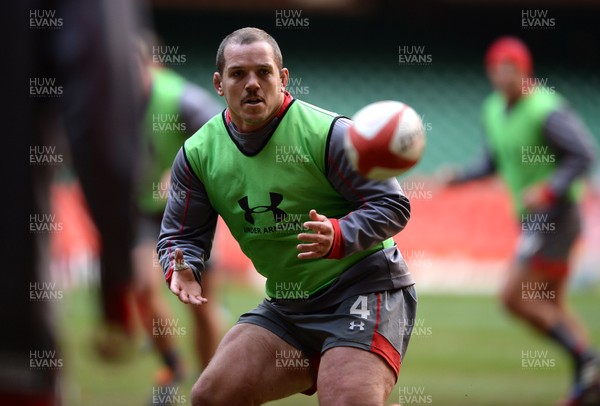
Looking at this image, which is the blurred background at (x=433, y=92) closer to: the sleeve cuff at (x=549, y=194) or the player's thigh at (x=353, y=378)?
the sleeve cuff at (x=549, y=194)

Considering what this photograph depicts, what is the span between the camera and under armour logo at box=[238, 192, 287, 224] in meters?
4.16

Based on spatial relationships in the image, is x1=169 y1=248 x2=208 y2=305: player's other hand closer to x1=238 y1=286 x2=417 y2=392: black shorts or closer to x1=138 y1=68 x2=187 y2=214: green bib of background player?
x1=238 y1=286 x2=417 y2=392: black shorts

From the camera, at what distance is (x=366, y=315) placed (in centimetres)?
409

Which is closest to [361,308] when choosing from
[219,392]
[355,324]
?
[355,324]

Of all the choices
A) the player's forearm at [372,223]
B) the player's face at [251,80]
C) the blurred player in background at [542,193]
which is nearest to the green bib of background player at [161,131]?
the blurred player in background at [542,193]

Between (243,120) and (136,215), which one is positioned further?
(243,120)

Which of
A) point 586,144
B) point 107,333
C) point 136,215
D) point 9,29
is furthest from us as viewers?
point 586,144

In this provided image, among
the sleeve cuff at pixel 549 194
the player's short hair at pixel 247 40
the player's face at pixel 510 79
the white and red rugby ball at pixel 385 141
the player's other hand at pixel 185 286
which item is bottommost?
the player's other hand at pixel 185 286

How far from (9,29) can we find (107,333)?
678mm

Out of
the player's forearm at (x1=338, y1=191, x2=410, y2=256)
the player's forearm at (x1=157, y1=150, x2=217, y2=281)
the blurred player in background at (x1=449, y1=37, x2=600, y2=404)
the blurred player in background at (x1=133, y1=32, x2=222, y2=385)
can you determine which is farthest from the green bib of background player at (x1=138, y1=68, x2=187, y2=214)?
the player's forearm at (x1=338, y1=191, x2=410, y2=256)

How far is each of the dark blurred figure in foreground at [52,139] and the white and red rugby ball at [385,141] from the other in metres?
2.06

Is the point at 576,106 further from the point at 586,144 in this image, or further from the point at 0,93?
the point at 0,93

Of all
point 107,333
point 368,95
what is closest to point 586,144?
point 107,333

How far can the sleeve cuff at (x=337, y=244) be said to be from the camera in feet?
12.7
